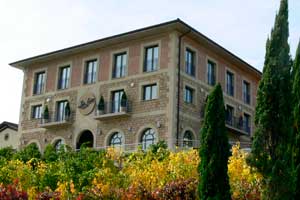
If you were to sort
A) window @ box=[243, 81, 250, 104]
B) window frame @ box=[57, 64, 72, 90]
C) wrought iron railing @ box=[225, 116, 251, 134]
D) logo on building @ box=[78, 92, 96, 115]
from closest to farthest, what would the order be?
logo on building @ box=[78, 92, 96, 115]
wrought iron railing @ box=[225, 116, 251, 134]
window frame @ box=[57, 64, 72, 90]
window @ box=[243, 81, 250, 104]

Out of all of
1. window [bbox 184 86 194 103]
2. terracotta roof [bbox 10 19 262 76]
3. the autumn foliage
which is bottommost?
the autumn foliage

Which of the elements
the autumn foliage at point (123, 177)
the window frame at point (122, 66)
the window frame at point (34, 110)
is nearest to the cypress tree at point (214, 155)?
the autumn foliage at point (123, 177)

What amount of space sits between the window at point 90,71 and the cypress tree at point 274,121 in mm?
23841

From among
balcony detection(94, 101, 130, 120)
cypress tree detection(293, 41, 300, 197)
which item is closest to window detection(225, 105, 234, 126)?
balcony detection(94, 101, 130, 120)

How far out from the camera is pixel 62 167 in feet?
69.7

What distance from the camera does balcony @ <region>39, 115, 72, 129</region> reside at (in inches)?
1430

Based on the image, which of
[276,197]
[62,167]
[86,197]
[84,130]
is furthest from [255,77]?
[276,197]

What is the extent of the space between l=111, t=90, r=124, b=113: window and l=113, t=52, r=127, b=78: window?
3.59ft

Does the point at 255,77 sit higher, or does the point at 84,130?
the point at 255,77

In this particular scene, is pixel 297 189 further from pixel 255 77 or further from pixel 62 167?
pixel 255 77

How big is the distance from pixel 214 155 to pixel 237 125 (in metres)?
23.8

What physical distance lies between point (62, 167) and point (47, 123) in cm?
1617

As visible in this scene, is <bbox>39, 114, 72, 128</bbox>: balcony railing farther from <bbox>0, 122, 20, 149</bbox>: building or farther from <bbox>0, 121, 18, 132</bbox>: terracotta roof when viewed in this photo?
<bbox>0, 121, 18, 132</bbox>: terracotta roof

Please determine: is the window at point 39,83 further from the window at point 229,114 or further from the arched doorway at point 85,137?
the window at point 229,114
